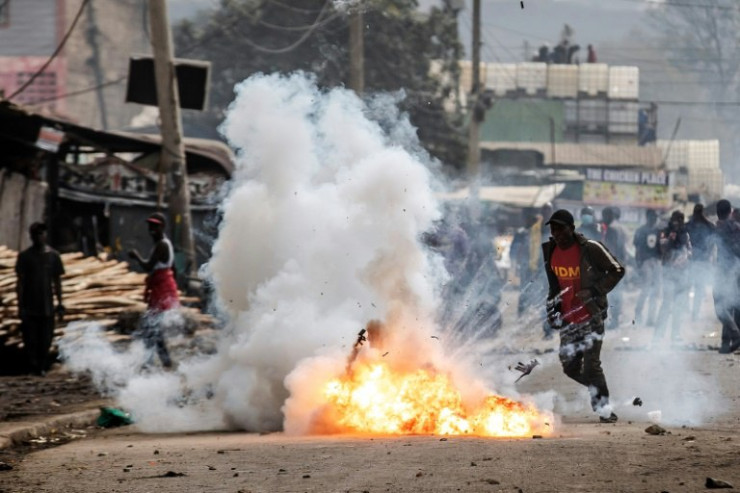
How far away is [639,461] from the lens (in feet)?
26.6

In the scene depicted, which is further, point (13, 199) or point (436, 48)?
point (436, 48)

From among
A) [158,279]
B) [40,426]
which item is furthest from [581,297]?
[158,279]

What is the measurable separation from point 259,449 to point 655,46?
111 meters

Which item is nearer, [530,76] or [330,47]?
[330,47]

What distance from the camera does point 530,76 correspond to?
203 feet

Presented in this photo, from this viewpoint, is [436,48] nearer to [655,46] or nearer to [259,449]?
[259,449]

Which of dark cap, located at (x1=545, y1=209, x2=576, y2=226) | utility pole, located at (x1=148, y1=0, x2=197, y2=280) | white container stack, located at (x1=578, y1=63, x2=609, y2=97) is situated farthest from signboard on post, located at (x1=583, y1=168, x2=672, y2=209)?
dark cap, located at (x1=545, y1=209, x2=576, y2=226)

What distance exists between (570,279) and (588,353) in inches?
24.3

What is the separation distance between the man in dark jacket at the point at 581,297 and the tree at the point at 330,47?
832 inches

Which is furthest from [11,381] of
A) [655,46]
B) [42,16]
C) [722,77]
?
[655,46]

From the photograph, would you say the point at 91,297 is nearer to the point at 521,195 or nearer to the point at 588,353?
the point at 588,353

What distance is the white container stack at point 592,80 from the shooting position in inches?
2427

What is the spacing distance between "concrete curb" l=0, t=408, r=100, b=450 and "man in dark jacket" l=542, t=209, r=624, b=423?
4.27 metres

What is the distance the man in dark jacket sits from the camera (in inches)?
443
